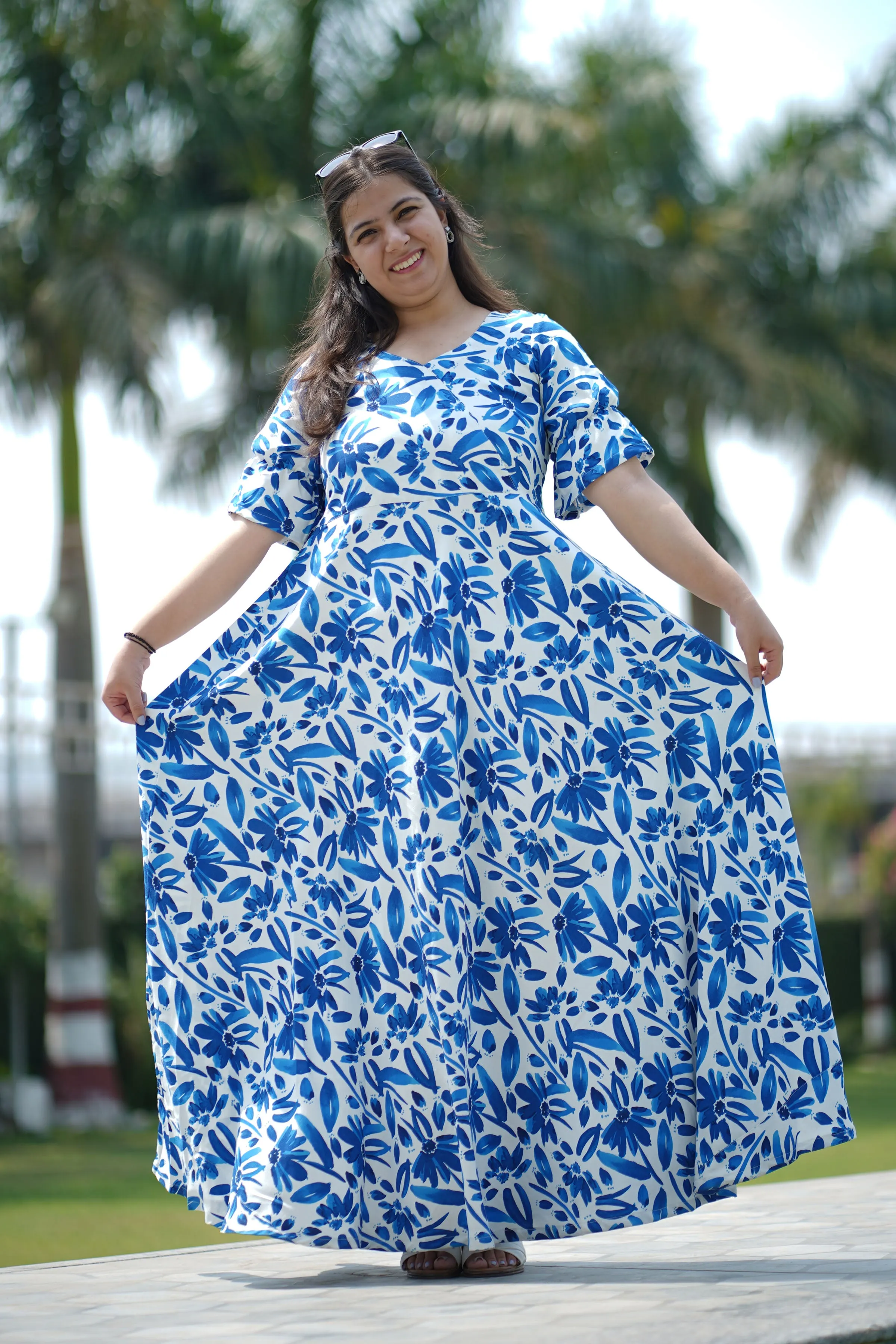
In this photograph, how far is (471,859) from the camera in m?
3.06

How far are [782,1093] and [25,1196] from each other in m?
6.61

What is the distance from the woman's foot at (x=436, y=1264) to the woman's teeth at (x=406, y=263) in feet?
5.87

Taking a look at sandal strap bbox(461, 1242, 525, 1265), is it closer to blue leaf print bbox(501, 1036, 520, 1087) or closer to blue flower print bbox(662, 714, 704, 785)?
blue leaf print bbox(501, 1036, 520, 1087)

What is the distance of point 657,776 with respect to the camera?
3.09m

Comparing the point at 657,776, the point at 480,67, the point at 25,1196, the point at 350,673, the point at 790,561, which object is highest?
the point at 480,67

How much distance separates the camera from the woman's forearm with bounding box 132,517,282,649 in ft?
10.8

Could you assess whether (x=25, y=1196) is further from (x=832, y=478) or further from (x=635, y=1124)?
(x=832, y=478)

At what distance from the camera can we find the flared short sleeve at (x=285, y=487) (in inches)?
132

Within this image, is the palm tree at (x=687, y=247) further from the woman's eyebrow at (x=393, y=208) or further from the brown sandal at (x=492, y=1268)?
the brown sandal at (x=492, y=1268)

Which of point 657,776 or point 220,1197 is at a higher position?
point 657,776

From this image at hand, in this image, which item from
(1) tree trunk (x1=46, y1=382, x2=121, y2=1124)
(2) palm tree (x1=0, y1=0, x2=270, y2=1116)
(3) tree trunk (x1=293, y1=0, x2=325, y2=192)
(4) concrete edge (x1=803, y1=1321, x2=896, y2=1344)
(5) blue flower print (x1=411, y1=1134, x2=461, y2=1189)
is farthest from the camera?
(3) tree trunk (x1=293, y1=0, x2=325, y2=192)

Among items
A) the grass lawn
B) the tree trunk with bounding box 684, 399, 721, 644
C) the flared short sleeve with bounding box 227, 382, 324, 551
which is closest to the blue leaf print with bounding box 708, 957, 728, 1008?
the flared short sleeve with bounding box 227, 382, 324, 551

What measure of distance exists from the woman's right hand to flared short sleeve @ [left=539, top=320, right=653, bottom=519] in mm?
841

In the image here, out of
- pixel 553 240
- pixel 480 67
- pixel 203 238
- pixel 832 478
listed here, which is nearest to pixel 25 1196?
pixel 203 238
